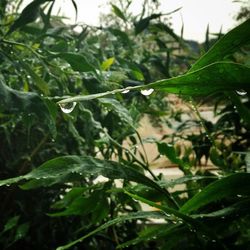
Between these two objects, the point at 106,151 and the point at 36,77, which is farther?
the point at 106,151

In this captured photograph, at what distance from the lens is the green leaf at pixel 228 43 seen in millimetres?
260

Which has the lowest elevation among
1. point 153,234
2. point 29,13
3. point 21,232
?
point 21,232

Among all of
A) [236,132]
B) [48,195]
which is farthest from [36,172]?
[236,132]

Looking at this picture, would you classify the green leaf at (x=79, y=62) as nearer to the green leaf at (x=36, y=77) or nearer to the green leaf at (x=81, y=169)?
the green leaf at (x=36, y=77)

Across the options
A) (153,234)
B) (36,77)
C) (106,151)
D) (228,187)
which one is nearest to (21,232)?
(106,151)

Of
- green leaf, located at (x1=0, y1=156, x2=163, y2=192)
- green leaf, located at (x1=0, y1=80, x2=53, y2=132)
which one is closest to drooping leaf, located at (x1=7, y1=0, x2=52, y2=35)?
green leaf, located at (x1=0, y1=80, x2=53, y2=132)

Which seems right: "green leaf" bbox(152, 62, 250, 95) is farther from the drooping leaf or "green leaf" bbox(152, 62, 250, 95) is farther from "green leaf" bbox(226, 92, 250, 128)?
the drooping leaf

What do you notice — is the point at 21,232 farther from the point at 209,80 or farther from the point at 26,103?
the point at 209,80

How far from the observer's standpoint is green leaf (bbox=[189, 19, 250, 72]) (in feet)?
0.85

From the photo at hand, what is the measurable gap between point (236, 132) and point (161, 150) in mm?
664

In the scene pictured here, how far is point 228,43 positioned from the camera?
10.5 inches

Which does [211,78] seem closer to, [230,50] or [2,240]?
[230,50]

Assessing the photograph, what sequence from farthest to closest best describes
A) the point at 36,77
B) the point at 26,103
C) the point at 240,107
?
the point at 36,77, the point at 26,103, the point at 240,107

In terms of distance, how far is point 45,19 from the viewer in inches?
27.3
